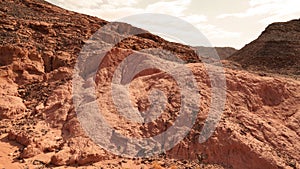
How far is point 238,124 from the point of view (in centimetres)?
938

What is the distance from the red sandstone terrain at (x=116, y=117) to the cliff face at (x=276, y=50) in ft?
39.4

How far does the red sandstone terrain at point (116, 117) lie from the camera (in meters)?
8.32

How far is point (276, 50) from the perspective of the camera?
26.9m

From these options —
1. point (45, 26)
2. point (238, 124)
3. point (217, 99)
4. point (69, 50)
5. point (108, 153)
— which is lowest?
point (108, 153)

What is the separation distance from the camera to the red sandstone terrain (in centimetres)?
832

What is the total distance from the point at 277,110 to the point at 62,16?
1583 cm

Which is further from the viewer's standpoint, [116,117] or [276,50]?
[276,50]

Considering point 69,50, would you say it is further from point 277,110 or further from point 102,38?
point 277,110

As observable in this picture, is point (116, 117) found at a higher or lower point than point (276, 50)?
lower

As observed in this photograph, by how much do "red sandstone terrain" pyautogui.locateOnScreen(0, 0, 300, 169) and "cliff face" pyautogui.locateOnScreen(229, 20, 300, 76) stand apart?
12.0m

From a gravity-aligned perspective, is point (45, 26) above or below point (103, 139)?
above

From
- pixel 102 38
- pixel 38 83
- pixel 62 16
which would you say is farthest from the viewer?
pixel 62 16

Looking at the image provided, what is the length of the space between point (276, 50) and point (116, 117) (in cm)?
2184

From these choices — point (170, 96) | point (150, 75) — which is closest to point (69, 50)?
point (150, 75)
